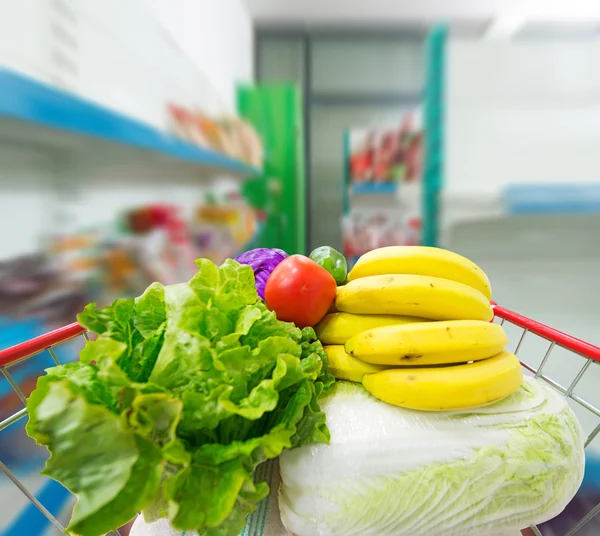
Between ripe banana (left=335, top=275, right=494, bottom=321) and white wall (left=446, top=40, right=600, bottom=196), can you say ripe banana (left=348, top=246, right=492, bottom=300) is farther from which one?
white wall (left=446, top=40, right=600, bottom=196)

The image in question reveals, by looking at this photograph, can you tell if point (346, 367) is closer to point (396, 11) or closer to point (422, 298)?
point (422, 298)

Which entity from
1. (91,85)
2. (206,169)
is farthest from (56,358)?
(206,169)

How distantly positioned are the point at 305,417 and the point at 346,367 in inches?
4.9

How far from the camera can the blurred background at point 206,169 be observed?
29.0 inches

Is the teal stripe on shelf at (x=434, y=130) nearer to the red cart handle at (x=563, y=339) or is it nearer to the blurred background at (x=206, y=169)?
the blurred background at (x=206, y=169)

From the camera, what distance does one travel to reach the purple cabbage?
73 centimetres

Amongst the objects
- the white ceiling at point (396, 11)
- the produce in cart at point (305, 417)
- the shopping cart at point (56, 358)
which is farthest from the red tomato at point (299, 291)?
the white ceiling at point (396, 11)

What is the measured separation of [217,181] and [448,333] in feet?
7.37

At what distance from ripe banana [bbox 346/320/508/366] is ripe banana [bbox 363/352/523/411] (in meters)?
0.01

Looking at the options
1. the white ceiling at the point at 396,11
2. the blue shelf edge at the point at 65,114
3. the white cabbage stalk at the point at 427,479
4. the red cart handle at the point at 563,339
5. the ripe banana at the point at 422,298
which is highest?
the white ceiling at the point at 396,11

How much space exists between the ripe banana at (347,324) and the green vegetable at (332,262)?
0.09 m

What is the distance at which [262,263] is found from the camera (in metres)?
0.76

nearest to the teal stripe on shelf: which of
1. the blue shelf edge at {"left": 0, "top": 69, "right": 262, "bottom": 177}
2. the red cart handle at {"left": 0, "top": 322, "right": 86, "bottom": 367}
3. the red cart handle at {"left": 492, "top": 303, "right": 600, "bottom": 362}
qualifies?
the red cart handle at {"left": 492, "top": 303, "right": 600, "bottom": 362}

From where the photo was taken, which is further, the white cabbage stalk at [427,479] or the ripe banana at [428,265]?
the ripe banana at [428,265]
